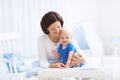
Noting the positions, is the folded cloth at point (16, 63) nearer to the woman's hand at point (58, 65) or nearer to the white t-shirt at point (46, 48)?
the white t-shirt at point (46, 48)

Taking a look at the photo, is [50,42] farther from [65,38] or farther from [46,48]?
[65,38]

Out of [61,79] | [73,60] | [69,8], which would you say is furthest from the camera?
[69,8]

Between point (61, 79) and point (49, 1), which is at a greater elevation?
point (49, 1)

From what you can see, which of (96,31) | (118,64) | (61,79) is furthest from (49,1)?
(61,79)

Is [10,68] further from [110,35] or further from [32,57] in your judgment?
[110,35]

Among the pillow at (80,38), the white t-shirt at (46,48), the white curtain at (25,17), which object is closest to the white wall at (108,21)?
the pillow at (80,38)

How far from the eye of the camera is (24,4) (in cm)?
366

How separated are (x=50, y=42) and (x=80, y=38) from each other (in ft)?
4.89

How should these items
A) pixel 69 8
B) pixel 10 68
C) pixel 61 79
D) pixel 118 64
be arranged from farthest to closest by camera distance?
pixel 69 8 < pixel 118 64 < pixel 10 68 < pixel 61 79

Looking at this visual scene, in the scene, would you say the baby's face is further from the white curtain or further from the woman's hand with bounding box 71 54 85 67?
the white curtain

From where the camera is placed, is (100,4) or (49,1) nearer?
(49,1)

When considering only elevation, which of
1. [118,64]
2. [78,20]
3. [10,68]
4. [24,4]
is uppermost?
[24,4]

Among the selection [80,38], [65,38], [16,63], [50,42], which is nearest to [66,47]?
[65,38]

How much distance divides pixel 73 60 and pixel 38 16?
178 centimetres
